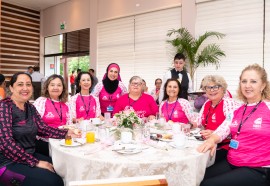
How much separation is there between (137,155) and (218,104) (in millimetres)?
1349

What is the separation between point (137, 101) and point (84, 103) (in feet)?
2.64

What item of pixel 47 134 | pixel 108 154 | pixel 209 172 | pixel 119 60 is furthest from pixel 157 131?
pixel 119 60

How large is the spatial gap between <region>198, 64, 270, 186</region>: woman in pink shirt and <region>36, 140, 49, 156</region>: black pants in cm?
170

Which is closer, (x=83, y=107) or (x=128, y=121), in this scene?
(x=128, y=121)

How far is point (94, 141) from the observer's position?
87.4 inches

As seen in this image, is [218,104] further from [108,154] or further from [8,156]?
[8,156]

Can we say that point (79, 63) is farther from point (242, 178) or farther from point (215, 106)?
point (242, 178)

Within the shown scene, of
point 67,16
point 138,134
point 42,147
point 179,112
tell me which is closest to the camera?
point 138,134

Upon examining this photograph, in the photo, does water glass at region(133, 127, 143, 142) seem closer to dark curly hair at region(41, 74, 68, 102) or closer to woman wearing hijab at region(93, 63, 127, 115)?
dark curly hair at region(41, 74, 68, 102)

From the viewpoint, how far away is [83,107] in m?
3.70

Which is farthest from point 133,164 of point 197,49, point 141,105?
point 197,49

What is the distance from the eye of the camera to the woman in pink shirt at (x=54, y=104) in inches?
118

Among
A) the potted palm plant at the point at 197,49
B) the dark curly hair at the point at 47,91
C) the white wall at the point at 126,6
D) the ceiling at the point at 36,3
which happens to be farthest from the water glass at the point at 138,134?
the ceiling at the point at 36,3

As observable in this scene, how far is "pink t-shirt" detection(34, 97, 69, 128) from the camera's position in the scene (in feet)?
9.83
